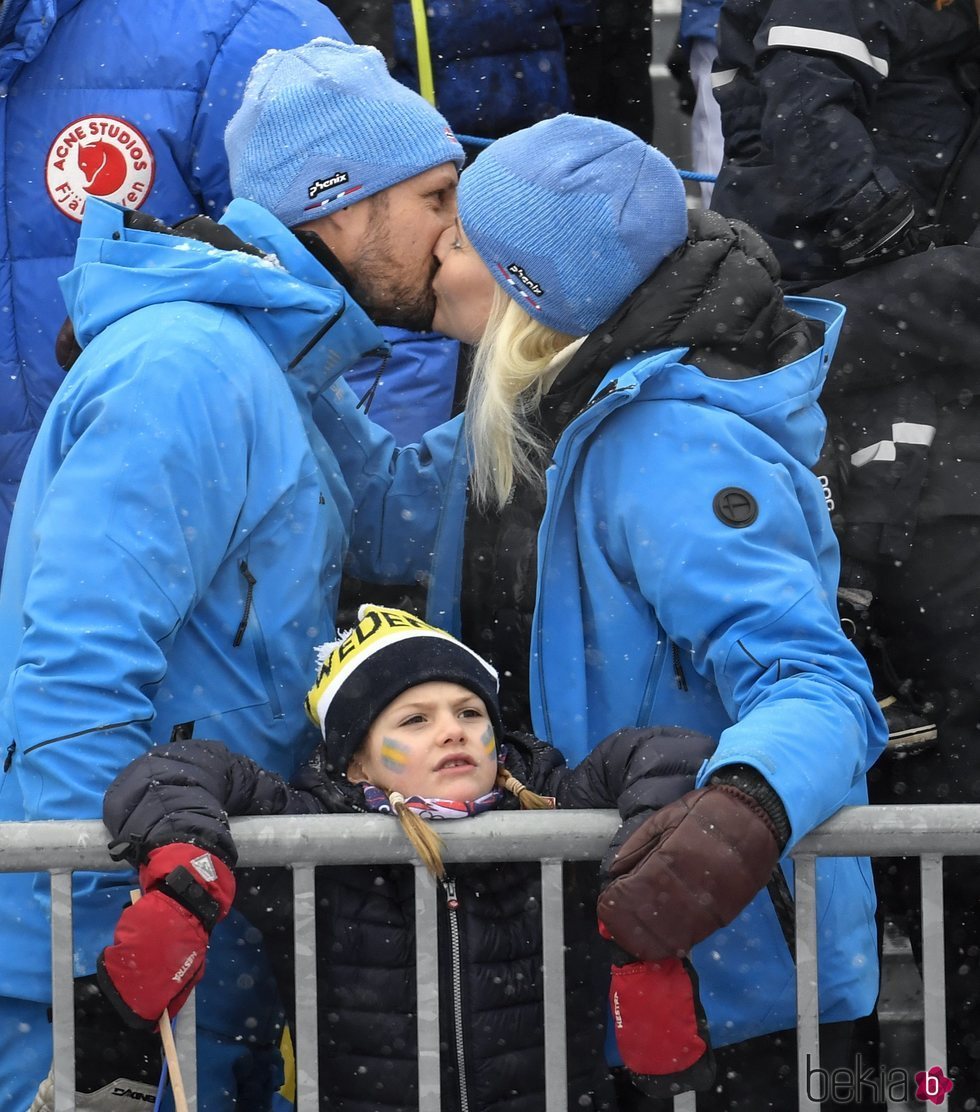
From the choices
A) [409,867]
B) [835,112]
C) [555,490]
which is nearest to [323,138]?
[555,490]

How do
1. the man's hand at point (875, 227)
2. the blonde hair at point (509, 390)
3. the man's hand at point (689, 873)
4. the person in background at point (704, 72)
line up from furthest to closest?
the person in background at point (704, 72) → the man's hand at point (875, 227) → the blonde hair at point (509, 390) → the man's hand at point (689, 873)

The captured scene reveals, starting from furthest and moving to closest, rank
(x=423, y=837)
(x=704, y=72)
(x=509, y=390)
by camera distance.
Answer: (x=704, y=72), (x=509, y=390), (x=423, y=837)

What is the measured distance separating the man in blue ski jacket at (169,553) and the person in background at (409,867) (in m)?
0.14

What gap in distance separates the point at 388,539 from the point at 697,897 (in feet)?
4.88

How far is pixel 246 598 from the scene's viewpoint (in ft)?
10.3

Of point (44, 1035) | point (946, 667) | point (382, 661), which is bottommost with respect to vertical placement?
point (946, 667)

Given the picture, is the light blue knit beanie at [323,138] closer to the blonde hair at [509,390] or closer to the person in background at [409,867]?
the blonde hair at [509,390]

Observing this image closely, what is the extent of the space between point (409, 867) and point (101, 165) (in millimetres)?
2026

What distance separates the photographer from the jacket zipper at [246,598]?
3.11 meters

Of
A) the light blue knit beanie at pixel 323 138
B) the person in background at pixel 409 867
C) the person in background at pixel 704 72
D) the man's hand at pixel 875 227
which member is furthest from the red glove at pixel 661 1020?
the person in background at pixel 704 72

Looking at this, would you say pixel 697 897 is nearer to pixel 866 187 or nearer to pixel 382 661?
pixel 382 661

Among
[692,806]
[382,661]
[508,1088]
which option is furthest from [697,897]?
[382,661]

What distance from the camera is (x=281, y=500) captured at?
10.4ft

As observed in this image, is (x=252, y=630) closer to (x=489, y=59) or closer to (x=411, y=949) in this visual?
(x=411, y=949)
